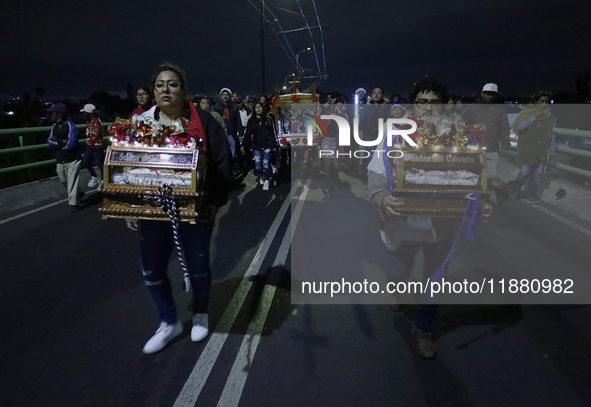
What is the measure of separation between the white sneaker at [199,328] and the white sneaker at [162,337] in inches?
5.8

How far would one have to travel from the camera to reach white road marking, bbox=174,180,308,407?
2826mm

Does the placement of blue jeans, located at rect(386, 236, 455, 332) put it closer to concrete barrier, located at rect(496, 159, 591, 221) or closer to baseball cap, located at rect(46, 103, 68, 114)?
concrete barrier, located at rect(496, 159, 591, 221)

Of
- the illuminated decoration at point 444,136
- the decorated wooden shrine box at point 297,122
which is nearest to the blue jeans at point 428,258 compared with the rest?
the illuminated decoration at point 444,136

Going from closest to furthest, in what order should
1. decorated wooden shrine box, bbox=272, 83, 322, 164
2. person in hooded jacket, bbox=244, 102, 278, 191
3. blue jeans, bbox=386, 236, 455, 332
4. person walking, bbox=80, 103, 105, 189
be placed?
blue jeans, bbox=386, 236, 455, 332 → person walking, bbox=80, 103, 105, 189 → person in hooded jacket, bbox=244, 102, 278, 191 → decorated wooden shrine box, bbox=272, 83, 322, 164

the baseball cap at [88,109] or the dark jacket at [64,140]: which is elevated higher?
the baseball cap at [88,109]

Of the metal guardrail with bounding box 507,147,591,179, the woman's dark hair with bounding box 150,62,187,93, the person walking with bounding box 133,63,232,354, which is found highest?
the woman's dark hair with bounding box 150,62,187,93

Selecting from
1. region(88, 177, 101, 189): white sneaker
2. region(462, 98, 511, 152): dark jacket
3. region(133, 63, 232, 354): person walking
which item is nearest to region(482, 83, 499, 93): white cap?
region(462, 98, 511, 152): dark jacket

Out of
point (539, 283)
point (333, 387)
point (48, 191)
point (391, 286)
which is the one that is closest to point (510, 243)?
point (539, 283)

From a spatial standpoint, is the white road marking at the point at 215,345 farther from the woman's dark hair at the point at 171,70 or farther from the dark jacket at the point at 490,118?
the dark jacket at the point at 490,118

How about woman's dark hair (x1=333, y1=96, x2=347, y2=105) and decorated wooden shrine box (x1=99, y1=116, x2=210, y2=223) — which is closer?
decorated wooden shrine box (x1=99, y1=116, x2=210, y2=223)

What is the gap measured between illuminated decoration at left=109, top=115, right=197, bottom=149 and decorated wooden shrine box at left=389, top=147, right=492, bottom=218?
58.9 inches

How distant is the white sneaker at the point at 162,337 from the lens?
3279 millimetres

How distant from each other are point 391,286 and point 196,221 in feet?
6.94

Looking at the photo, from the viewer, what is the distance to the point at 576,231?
666 cm
